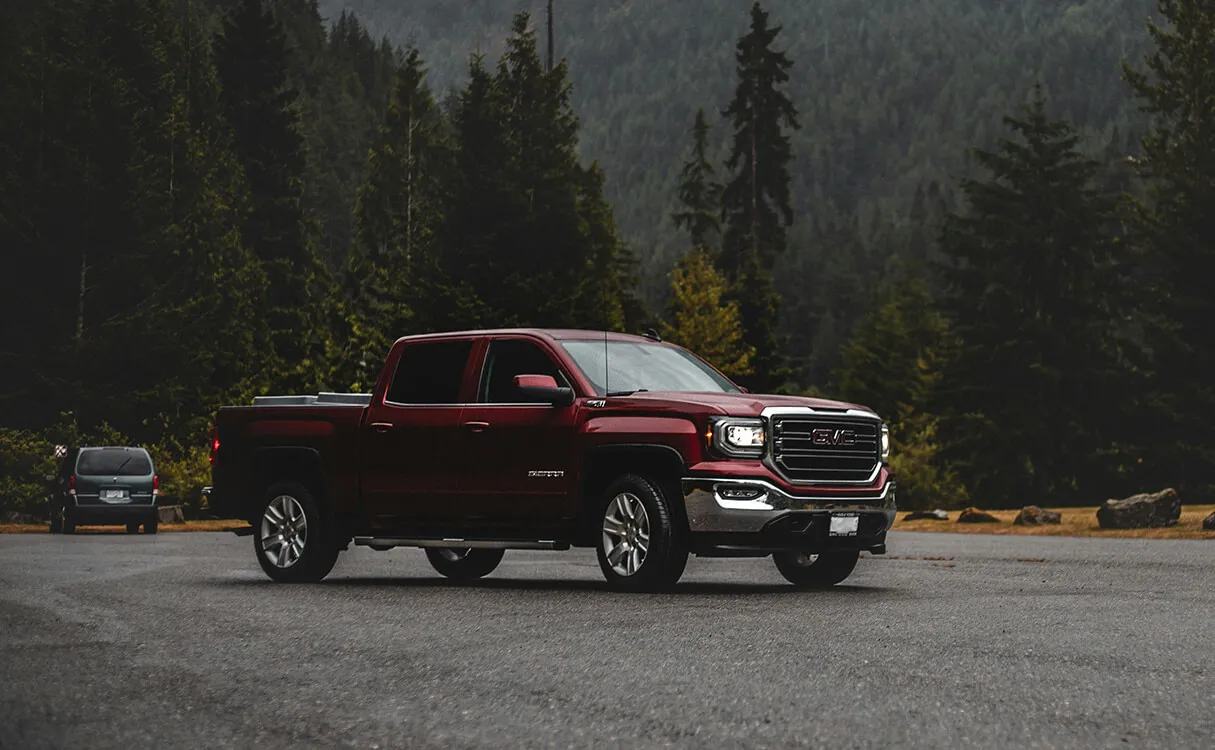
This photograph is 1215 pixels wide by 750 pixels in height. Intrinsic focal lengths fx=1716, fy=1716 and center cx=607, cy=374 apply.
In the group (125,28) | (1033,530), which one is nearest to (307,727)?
(1033,530)

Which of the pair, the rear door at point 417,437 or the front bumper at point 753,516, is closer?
the front bumper at point 753,516

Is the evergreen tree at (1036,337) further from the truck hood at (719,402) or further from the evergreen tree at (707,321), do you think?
the truck hood at (719,402)

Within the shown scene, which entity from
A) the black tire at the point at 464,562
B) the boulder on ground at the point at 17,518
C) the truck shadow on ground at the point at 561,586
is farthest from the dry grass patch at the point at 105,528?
the truck shadow on ground at the point at 561,586

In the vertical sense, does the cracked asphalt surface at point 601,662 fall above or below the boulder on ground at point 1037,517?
below

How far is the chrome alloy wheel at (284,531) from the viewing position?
50.7ft

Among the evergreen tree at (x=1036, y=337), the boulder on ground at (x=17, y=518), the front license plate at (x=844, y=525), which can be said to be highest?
the evergreen tree at (x=1036, y=337)

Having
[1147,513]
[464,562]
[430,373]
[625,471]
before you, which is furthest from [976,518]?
[625,471]

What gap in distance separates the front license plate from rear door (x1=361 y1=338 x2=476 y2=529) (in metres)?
3.21

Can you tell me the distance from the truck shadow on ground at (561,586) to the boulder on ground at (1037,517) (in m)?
15.7

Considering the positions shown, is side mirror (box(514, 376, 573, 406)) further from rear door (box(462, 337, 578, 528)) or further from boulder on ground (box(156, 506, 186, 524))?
boulder on ground (box(156, 506, 186, 524))

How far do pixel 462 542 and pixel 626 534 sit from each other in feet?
5.26

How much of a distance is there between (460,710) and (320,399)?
8.76m

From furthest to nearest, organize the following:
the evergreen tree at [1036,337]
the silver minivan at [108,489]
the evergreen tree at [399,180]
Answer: the evergreen tree at [399,180]
the evergreen tree at [1036,337]
the silver minivan at [108,489]

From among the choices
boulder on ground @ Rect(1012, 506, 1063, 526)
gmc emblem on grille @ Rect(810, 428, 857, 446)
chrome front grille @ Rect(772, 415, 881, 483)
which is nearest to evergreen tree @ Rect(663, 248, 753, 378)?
boulder on ground @ Rect(1012, 506, 1063, 526)
